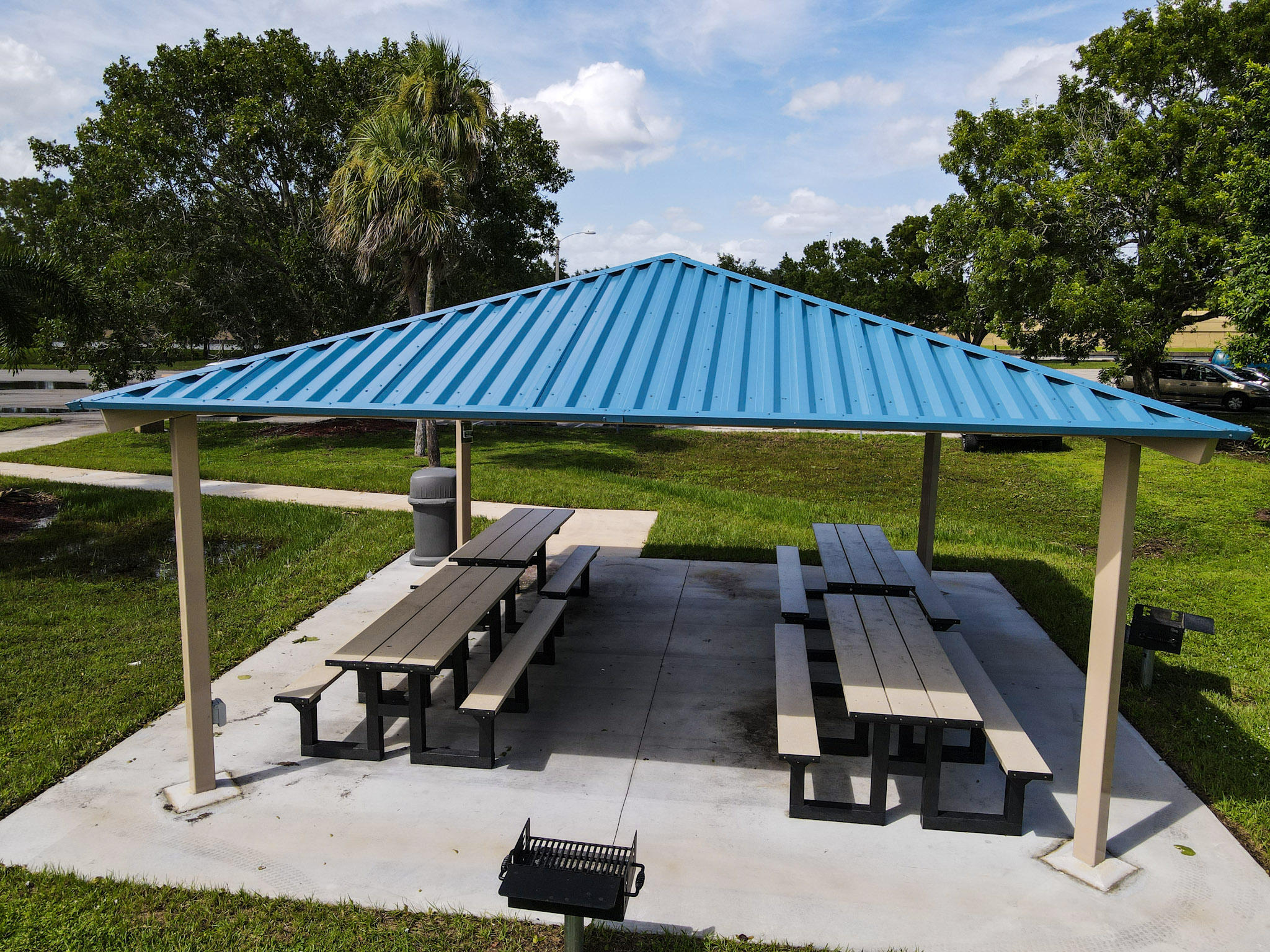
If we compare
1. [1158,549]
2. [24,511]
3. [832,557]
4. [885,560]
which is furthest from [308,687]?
[1158,549]

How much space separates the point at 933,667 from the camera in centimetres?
571

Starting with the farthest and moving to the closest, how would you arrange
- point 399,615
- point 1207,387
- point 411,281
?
1. point 1207,387
2. point 411,281
3. point 399,615

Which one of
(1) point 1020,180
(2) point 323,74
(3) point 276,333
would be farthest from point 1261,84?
(3) point 276,333

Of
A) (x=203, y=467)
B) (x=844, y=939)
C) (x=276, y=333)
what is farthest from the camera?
(x=276, y=333)

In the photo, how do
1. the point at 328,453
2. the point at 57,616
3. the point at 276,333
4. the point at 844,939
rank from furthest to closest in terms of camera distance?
1. the point at 276,333
2. the point at 328,453
3. the point at 57,616
4. the point at 844,939

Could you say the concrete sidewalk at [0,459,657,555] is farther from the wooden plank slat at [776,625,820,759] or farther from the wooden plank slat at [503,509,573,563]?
the wooden plank slat at [776,625,820,759]

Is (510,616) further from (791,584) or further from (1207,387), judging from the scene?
(1207,387)

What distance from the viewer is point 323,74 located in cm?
2231

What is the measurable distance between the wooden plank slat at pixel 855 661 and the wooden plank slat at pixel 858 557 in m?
0.46

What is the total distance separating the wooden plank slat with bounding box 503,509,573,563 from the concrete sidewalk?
114cm

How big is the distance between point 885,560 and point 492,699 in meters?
4.33

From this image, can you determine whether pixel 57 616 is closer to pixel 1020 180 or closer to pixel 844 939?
pixel 844 939

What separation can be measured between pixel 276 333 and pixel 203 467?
24.3 feet

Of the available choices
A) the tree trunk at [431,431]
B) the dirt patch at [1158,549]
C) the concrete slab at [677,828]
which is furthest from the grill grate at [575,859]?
the tree trunk at [431,431]
